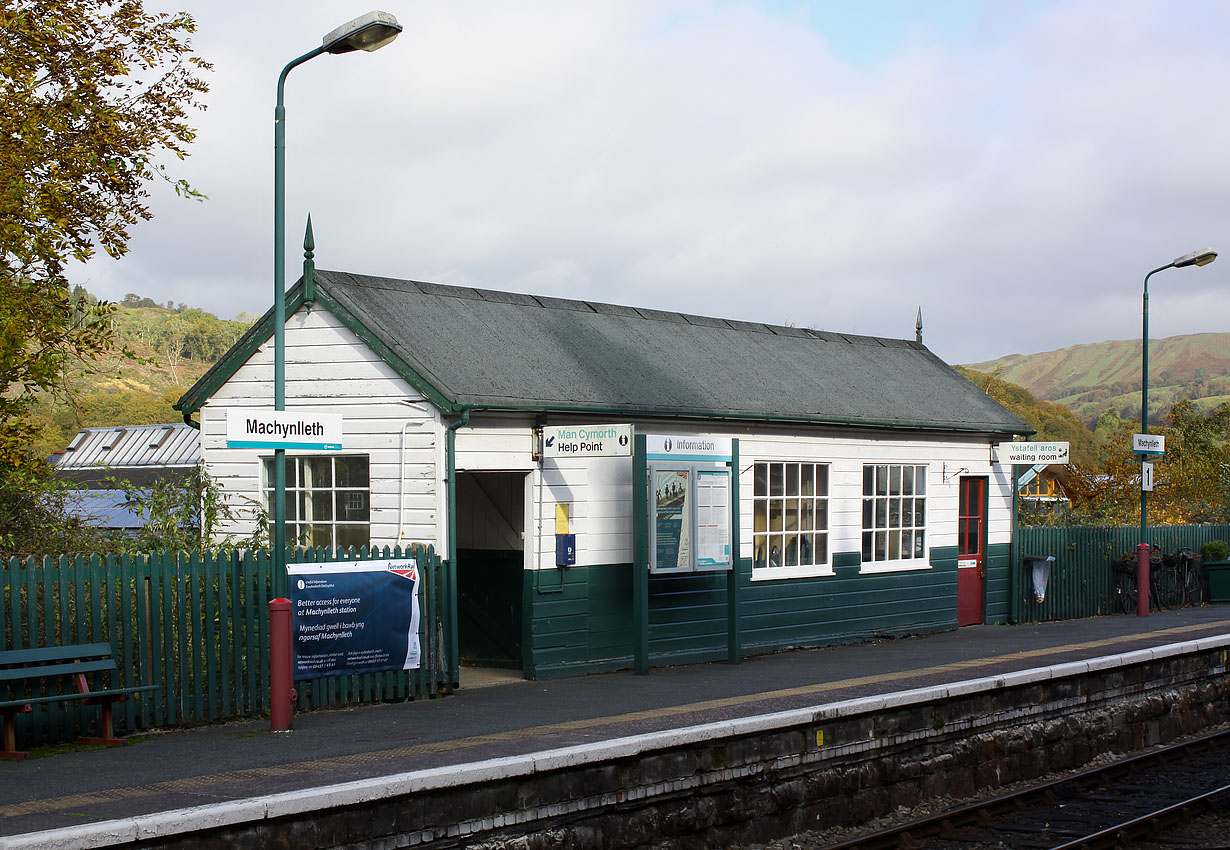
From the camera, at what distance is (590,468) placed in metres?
14.2

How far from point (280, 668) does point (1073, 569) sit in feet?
54.2

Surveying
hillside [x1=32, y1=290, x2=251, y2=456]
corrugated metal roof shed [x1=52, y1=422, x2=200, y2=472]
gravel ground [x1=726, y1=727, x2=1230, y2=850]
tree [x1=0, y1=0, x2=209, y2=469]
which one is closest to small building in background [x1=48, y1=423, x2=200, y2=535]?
corrugated metal roof shed [x1=52, y1=422, x2=200, y2=472]

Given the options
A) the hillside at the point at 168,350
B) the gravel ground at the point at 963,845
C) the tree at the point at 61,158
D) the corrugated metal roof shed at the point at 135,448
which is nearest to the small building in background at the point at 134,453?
the corrugated metal roof shed at the point at 135,448

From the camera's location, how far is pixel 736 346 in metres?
18.1

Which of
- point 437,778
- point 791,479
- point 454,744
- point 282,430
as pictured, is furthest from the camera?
point 791,479

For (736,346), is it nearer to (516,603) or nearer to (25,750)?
(516,603)

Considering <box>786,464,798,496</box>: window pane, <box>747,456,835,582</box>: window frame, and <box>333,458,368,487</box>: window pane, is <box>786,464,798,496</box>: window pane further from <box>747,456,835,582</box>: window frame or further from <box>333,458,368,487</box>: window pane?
<box>333,458,368,487</box>: window pane

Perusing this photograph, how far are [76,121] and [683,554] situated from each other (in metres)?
8.55

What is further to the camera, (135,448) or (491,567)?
(135,448)

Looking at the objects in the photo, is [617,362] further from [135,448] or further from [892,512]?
[135,448]

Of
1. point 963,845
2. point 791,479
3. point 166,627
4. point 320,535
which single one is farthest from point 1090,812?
point 320,535

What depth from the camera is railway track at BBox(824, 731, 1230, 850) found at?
9602mm

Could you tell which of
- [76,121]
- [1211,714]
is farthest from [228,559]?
[1211,714]

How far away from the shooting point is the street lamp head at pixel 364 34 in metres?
10.5
